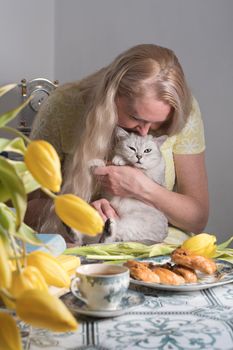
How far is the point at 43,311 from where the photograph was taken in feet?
1.40

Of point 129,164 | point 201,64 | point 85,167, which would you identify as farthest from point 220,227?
point 85,167

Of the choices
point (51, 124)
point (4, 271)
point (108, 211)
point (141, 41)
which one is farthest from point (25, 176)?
point (141, 41)

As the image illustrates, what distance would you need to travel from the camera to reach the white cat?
66.0 inches

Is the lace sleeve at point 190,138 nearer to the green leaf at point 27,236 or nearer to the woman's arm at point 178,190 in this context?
the woman's arm at point 178,190

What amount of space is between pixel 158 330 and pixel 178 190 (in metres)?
1.27

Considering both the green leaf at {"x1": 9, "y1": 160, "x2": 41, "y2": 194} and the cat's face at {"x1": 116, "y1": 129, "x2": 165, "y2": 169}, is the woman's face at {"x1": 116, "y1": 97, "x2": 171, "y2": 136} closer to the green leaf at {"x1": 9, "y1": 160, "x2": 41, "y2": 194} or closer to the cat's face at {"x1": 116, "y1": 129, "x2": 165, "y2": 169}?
the cat's face at {"x1": 116, "y1": 129, "x2": 165, "y2": 169}

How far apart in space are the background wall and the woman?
638 millimetres

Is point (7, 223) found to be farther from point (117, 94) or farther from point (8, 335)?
point (117, 94)

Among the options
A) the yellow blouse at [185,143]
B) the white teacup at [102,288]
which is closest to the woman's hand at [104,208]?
the yellow blouse at [185,143]

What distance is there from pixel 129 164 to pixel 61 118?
0.29 m

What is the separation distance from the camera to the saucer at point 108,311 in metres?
0.72

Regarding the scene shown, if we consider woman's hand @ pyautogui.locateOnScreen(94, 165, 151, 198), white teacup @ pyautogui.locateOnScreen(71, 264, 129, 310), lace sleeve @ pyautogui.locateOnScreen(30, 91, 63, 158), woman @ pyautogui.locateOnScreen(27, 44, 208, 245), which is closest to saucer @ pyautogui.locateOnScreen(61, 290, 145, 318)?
white teacup @ pyautogui.locateOnScreen(71, 264, 129, 310)

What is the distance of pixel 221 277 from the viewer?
3.10 feet

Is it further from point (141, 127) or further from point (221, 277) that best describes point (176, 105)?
point (221, 277)
